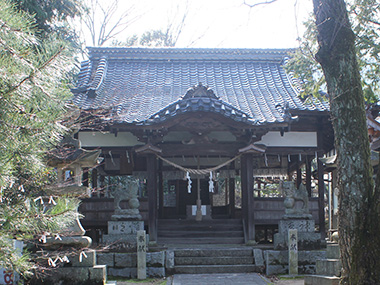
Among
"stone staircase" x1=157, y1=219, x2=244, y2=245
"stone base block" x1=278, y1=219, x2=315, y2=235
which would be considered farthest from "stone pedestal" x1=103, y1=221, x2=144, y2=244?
"stone base block" x1=278, y1=219, x2=315, y2=235

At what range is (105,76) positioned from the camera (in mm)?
17031

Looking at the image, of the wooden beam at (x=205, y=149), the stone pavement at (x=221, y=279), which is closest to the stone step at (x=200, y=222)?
the wooden beam at (x=205, y=149)

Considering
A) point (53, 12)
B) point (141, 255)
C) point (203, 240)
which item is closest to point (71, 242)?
point (141, 255)

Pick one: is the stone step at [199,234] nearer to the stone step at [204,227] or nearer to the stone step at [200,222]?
the stone step at [204,227]

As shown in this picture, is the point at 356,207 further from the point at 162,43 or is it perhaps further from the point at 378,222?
the point at 162,43

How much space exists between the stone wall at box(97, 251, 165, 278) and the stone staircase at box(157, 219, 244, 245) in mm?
1993

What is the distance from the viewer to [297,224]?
11.7 metres

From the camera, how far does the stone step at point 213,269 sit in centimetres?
1118

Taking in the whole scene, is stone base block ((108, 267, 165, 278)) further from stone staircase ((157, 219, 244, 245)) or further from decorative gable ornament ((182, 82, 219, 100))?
decorative gable ornament ((182, 82, 219, 100))

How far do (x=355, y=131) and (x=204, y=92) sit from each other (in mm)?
6732

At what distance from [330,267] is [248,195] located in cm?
509

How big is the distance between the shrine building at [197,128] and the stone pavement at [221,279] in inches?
84.8

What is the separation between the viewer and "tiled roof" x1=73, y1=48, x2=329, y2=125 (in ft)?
42.4

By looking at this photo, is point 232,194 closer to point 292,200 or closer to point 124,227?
point 292,200
